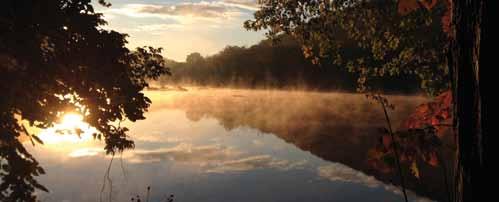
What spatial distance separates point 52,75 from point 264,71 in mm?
133744

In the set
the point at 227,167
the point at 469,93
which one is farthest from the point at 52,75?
the point at 227,167

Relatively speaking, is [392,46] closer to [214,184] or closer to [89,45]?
[89,45]

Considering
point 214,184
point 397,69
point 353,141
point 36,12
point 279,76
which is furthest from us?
point 279,76

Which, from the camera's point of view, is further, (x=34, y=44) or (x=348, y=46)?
(x=348, y=46)

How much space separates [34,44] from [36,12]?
0.64 meters

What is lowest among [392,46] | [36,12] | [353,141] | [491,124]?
[353,141]

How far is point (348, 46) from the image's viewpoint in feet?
411

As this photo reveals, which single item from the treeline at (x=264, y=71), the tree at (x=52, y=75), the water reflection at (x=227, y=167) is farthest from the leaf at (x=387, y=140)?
the treeline at (x=264, y=71)

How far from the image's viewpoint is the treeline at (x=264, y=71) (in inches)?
4801

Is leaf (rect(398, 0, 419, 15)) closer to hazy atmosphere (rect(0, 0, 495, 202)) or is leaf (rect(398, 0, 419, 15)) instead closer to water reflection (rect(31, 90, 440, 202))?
hazy atmosphere (rect(0, 0, 495, 202))

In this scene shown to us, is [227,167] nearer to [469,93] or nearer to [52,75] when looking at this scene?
[52,75]

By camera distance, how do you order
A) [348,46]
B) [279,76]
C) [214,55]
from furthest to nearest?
[214,55] → [279,76] → [348,46]

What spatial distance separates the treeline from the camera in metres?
122

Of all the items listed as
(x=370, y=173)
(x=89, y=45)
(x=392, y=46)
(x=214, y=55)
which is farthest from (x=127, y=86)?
(x=214, y=55)
